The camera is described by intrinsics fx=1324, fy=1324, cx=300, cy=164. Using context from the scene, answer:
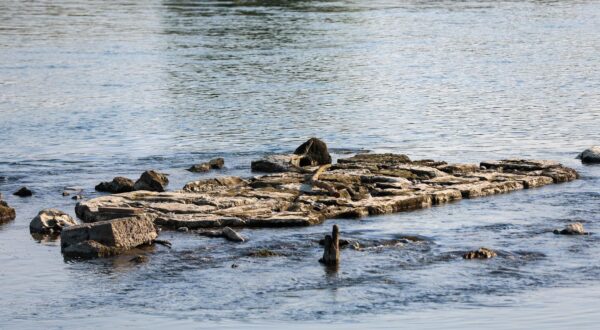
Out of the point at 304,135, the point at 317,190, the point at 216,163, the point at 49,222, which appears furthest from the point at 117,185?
the point at 304,135

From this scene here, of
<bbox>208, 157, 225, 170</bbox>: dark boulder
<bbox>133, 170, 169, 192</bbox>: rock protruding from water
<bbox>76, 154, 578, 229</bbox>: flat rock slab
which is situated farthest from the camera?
<bbox>208, 157, 225, 170</bbox>: dark boulder

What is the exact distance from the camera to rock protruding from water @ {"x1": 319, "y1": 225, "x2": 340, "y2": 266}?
25312 mm

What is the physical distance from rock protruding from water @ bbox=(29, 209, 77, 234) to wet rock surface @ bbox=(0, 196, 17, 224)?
1.09 meters

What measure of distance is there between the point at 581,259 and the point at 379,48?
48750 millimetres

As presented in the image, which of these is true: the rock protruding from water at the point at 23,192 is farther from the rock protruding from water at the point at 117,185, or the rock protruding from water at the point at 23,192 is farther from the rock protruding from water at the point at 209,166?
the rock protruding from water at the point at 209,166

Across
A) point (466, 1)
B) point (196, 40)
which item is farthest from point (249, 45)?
point (466, 1)

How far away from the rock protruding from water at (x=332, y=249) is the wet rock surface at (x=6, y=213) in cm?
844

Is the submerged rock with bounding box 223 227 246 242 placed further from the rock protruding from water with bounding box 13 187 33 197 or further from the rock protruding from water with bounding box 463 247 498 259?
the rock protruding from water with bounding box 13 187 33 197

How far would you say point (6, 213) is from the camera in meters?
30.1

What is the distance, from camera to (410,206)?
3119 centimetres

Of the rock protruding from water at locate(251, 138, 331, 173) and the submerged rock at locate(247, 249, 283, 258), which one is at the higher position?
the rock protruding from water at locate(251, 138, 331, 173)

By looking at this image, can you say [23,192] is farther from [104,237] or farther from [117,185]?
[104,237]

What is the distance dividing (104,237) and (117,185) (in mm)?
6242

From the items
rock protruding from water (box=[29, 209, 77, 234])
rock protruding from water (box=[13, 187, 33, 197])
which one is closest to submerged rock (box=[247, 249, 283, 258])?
rock protruding from water (box=[29, 209, 77, 234])
